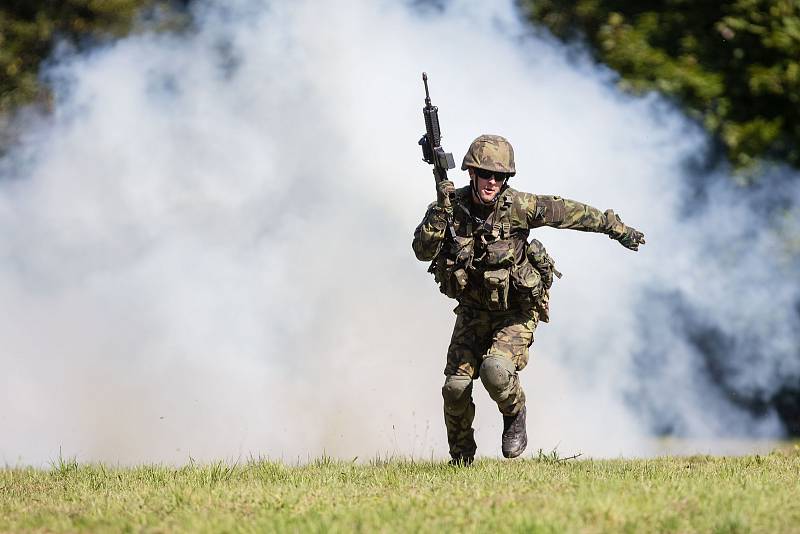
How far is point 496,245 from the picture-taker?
8.98 metres

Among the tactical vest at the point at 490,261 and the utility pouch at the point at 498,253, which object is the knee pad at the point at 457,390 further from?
the utility pouch at the point at 498,253

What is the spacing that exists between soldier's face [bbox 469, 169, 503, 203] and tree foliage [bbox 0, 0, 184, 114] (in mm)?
6562

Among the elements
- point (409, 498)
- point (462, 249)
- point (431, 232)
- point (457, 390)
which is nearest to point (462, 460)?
point (457, 390)

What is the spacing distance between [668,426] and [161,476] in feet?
22.4

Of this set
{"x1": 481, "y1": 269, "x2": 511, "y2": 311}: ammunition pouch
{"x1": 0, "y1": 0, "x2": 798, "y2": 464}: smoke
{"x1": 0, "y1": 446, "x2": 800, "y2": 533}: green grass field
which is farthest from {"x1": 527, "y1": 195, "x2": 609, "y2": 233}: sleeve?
{"x1": 0, "y1": 0, "x2": 798, "y2": 464}: smoke

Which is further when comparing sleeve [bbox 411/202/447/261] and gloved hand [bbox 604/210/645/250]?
gloved hand [bbox 604/210/645/250]

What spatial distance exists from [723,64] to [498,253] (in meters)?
4.94

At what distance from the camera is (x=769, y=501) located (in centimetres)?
689

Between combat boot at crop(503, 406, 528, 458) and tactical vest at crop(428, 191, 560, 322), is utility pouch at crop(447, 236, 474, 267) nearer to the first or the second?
tactical vest at crop(428, 191, 560, 322)

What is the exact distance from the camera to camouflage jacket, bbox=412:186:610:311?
29.5 ft

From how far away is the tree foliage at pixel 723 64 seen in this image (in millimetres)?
12523

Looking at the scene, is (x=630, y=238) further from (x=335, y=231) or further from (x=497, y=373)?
(x=335, y=231)

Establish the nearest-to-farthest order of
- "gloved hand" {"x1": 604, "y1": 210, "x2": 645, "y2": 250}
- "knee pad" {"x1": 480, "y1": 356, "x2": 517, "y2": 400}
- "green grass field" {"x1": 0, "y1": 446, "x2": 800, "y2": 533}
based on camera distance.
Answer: "green grass field" {"x1": 0, "y1": 446, "x2": 800, "y2": 533}, "knee pad" {"x1": 480, "y1": 356, "x2": 517, "y2": 400}, "gloved hand" {"x1": 604, "y1": 210, "x2": 645, "y2": 250}

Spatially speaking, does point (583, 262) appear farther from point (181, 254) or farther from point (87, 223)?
point (87, 223)
